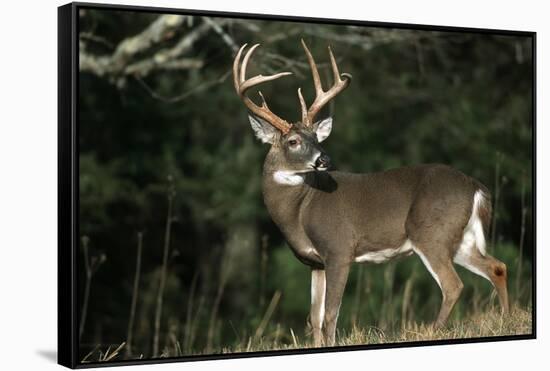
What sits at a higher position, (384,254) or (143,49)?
(143,49)

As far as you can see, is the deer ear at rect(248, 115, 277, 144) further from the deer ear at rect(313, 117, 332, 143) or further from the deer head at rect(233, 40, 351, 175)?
the deer ear at rect(313, 117, 332, 143)

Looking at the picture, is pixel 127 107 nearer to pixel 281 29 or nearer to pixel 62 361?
pixel 281 29

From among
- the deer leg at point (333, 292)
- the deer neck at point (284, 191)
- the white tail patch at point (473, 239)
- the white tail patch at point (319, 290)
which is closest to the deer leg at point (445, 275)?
the white tail patch at point (473, 239)

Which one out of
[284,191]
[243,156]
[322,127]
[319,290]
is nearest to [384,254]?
[319,290]

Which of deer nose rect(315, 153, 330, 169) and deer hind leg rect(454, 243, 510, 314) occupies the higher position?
deer nose rect(315, 153, 330, 169)

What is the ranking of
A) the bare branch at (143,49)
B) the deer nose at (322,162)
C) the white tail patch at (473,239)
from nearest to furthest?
the deer nose at (322,162) → the white tail patch at (473,239) → the bare branch at (143,49)

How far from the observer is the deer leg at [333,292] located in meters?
9.62

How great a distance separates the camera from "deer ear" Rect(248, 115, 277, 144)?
32.4 ft

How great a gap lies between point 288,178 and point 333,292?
84 centimetres

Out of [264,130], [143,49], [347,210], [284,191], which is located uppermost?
[143,49]

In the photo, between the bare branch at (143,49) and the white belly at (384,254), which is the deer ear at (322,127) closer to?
the white belly at (384,254)

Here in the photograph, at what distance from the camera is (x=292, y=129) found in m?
9.80

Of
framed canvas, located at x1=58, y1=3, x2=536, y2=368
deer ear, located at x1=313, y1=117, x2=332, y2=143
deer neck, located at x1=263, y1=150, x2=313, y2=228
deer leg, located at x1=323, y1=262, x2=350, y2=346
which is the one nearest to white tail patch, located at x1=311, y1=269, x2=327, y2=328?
deer leg, located at x1=323, y1=262, x2=350, y2=346

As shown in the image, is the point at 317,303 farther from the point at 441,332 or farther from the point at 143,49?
the point at 143,49
